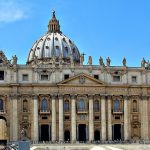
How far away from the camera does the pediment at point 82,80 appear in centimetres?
8550

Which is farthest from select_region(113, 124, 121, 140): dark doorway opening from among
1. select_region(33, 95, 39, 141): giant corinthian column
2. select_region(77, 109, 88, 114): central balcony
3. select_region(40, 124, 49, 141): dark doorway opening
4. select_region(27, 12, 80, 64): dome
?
select_region(27, 12, 80, 64): dome

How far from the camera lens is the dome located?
122 metres

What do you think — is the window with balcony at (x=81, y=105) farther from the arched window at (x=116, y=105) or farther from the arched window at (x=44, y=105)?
the arched window at (x=44, y=105)

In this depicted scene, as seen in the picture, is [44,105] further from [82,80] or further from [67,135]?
[82,80]

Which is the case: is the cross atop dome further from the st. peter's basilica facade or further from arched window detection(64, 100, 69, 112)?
arched window detection(64, 100, 69, 112)

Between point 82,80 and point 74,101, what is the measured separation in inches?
163

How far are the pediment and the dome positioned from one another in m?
34.7

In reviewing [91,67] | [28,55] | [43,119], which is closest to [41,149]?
[43,119]

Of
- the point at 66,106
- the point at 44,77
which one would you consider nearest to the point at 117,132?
the point at 66,106

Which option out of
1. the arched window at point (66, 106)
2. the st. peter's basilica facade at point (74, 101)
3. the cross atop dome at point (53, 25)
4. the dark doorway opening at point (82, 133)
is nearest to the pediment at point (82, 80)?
the st. peter's basilica facade at point (74, 101)

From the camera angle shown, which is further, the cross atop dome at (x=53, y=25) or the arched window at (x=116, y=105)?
the cross atop dome at (x=53, y=25)

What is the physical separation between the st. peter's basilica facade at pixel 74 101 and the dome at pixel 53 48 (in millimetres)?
34300

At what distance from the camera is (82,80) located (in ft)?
283

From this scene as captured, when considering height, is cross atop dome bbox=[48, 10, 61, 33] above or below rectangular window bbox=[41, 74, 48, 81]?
above
